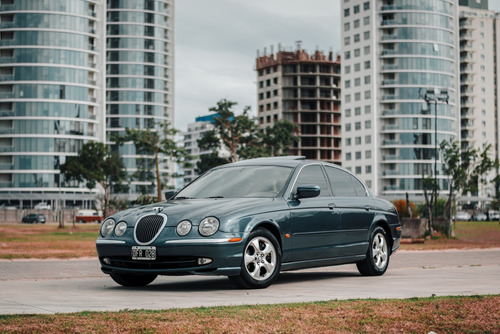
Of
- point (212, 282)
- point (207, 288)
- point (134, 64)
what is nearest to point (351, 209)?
point (212, 282)

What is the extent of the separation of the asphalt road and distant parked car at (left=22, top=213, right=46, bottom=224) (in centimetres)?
8089

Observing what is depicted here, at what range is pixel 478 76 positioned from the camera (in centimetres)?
15162

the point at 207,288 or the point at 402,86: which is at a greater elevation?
the point at 402,86

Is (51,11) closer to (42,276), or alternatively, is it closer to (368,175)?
(368,175)

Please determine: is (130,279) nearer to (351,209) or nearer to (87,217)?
(351,209)

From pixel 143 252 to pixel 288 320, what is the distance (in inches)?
135

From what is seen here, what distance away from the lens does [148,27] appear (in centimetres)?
13988

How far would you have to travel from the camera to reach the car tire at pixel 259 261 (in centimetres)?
917

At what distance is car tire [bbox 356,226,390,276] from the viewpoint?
11.8m

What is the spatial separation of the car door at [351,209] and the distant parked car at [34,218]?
3317 inches

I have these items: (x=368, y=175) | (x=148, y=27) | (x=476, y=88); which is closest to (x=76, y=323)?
(x=368, y=175)

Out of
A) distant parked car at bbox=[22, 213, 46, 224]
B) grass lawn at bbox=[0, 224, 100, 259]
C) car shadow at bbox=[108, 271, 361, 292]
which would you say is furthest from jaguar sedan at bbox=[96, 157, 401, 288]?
distant parked car at bbox=[22, 213, 46, 224]

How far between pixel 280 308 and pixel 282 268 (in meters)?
2.90

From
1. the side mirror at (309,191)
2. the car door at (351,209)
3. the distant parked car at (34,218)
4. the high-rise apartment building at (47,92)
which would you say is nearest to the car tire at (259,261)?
the side mirror at (309,191)
